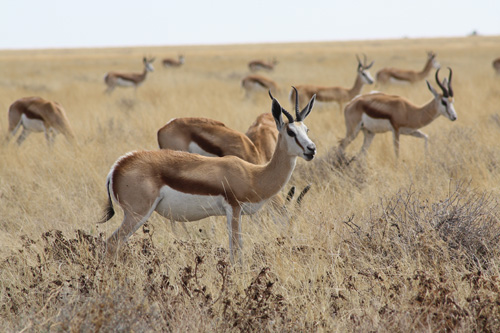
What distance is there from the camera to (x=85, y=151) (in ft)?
26.5

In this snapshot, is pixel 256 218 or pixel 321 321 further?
pixel 256 218

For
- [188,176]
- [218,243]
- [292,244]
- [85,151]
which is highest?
[188,176]

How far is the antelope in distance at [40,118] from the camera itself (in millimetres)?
9047

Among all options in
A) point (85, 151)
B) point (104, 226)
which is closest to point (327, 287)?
point (104, 226)

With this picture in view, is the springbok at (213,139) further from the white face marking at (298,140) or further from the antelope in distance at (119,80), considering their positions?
the antelope in distance at (119,80)

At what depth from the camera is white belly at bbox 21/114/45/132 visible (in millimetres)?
9102

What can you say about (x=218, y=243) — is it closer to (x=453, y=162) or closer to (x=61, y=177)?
(x=61, y=177)

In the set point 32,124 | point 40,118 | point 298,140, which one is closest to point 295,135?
point 298,140

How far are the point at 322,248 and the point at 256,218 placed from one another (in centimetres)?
126

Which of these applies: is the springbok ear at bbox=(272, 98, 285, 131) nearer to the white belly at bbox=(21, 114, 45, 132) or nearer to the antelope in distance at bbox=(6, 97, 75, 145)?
the antelope in distance at bbox=(6, 97, 75, 145)

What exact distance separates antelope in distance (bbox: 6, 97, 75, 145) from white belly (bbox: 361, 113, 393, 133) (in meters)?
4.77

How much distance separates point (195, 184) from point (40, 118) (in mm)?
5972

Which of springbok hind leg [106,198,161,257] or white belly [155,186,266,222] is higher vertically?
white belly [155,186,266,222]

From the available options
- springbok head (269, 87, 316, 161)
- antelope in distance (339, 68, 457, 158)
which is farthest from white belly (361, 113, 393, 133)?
springbok head (269, 87, 316, 161)
